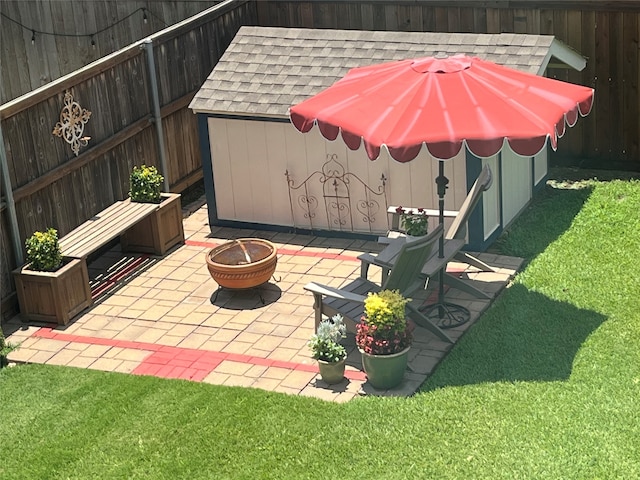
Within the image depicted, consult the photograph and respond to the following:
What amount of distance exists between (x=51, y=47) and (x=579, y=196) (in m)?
7.58

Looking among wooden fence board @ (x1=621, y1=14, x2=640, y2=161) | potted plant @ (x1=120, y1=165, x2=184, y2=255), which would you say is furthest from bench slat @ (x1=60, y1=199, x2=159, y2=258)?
wooden fence board @ (x1=621, y1=14, x2=640, y2=161)

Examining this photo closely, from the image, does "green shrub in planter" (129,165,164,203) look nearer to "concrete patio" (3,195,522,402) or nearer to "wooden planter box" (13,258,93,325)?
"concrete patio" (3,195,522,402)

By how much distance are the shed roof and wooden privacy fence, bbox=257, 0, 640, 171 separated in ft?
3.57

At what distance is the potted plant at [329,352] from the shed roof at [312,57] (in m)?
3.99

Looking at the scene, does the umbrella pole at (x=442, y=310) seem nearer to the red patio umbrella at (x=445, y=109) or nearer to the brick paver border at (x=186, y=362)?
the red patio umbrella at (x=445, y=109)

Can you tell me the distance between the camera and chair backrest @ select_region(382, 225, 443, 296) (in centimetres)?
1054

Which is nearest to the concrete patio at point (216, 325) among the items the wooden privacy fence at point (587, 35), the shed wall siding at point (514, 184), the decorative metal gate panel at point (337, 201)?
the decorative metal gate panel at point (337, 201)

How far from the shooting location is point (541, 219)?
1387cm

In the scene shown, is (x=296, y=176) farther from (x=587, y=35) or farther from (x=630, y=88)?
(x=630, y=88)

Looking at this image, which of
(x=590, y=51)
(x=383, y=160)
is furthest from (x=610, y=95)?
(x=383, y=160)

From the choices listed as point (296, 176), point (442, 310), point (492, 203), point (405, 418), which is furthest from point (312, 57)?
point (405, 418)

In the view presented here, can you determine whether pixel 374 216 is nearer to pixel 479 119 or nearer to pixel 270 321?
pixel 270 321

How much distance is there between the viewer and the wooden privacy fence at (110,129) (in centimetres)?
1222

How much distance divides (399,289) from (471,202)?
1.34 meters
